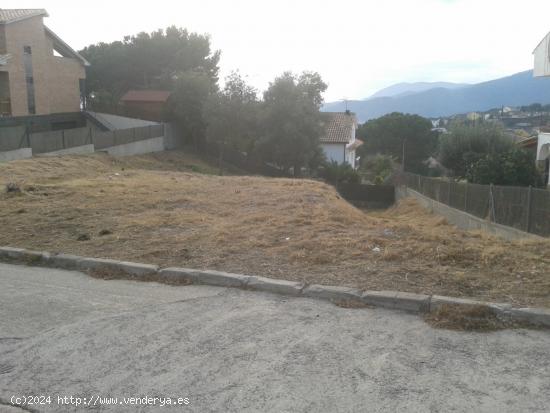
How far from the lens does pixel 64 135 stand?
86.9 ft

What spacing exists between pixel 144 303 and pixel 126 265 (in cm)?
112

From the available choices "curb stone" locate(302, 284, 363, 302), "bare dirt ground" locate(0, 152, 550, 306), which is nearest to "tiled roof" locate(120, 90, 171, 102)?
"bare dirt ground" locate(0, 152, 550, 306)

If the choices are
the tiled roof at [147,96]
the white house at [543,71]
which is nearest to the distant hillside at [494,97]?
the tiled roof at [147,96]

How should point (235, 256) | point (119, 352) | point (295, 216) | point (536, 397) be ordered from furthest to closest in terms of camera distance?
point (295, 216) < point (235, 256) < point (119, 352) < point (536, 397)

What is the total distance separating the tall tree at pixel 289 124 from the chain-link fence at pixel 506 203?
17.0 metres

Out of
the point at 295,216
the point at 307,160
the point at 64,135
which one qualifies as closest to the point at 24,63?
the point at 64,135

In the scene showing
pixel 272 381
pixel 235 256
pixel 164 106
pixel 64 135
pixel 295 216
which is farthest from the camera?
pixel 164 106

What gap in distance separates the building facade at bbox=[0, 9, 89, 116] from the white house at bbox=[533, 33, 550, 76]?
29.3 meters

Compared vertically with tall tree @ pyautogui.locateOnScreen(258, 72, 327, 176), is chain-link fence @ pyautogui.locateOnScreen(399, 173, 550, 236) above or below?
below

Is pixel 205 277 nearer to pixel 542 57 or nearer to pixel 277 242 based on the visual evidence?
pixel 277 242

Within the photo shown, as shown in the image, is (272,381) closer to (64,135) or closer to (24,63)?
(64,135)

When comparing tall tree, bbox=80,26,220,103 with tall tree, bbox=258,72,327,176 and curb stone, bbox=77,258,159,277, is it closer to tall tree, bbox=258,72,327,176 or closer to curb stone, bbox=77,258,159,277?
tall tree, bbox=258,72,327,176

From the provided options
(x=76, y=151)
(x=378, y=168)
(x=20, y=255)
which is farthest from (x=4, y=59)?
(x=378, y=168)

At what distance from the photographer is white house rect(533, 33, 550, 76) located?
84.0 ft
